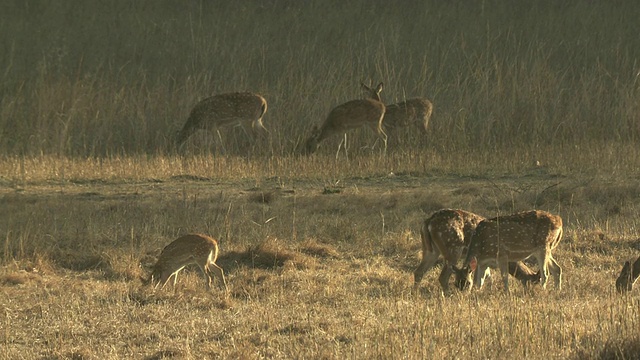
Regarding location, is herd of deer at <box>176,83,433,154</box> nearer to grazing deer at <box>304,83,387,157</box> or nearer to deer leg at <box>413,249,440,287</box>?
grazing deer at <box>304,83,387,157</box>

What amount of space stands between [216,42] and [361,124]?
6.90 meters

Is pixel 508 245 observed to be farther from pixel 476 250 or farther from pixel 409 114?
pixel 409 114

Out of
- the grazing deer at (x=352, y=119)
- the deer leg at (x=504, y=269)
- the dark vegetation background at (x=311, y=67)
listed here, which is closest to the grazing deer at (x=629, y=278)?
the deer leg at (x=504, y=269)

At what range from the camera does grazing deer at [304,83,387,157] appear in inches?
747

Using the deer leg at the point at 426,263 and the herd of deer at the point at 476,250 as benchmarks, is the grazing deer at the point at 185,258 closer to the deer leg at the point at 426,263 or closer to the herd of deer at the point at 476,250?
the herd of deer at the point at 476,250

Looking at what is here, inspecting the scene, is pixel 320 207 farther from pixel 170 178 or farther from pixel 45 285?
pixel 45 285

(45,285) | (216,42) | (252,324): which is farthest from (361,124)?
(252,324)

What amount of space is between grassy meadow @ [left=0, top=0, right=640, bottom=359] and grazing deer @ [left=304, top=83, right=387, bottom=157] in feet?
0.92

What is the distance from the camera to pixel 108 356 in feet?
26.5

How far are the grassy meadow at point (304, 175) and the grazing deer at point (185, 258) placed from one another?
0.70 ft

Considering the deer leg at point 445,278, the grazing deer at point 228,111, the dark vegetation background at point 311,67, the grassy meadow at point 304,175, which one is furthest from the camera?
the dark vegetation background at point 311,67

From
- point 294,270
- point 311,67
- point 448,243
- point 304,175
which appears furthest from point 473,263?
point 311,67

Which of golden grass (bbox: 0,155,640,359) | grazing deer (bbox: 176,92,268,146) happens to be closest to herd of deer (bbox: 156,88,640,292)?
golden grass (bbox: 0,155,640,359)

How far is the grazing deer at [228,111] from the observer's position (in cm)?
1958
